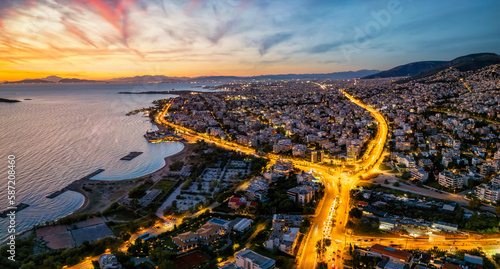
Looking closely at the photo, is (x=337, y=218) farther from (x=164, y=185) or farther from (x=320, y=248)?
(x=164, y=185)

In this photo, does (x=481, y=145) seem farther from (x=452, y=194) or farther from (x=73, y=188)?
(x=73, y=188)

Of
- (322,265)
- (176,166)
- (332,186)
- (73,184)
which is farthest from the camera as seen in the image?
(176,166)

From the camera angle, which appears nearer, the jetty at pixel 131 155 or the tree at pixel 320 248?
the tree at pixel 320 248

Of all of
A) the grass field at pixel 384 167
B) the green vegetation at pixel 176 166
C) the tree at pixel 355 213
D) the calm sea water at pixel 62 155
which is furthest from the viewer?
the green vegetation at pixel 176 166

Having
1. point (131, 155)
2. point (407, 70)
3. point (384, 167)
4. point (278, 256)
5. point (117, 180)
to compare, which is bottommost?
point (278, 256)

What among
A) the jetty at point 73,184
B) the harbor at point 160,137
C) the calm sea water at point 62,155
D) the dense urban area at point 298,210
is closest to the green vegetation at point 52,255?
the dense urban area at point 298,210

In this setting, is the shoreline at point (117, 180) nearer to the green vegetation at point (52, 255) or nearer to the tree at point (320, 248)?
the green vegetation at point (52, 255)

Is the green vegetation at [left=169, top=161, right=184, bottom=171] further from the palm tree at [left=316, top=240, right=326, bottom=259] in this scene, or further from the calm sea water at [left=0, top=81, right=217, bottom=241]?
the palm tree at [left=316, top=240, right=326, bottom=259]

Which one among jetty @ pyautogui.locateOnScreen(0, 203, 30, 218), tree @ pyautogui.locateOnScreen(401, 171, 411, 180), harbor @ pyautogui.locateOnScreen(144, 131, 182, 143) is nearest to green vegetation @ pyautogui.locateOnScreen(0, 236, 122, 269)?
jetty @ pyautogui.locateOnScreen(0, 203, 30, 218)

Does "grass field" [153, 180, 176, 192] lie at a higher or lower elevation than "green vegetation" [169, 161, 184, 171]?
lower

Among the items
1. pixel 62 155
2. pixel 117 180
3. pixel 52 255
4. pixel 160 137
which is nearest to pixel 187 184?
pixel 117 180

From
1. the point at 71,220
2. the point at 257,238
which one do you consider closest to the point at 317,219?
the point at 257,238
